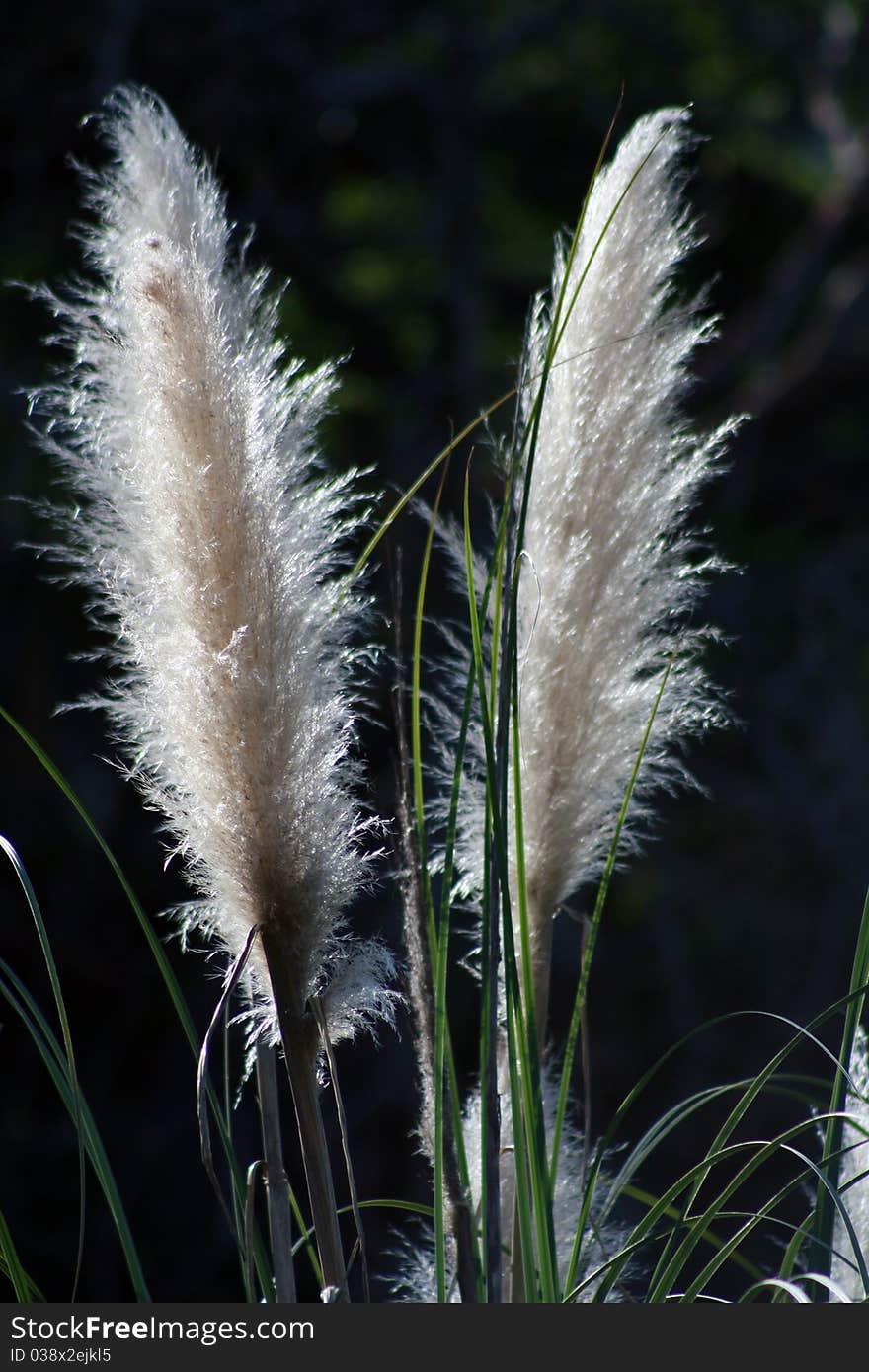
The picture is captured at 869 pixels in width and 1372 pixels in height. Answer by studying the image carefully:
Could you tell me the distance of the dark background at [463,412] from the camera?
2.53 metres

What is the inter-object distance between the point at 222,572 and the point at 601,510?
0.25 meters

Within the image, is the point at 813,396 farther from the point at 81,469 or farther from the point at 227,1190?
the point at 81,469

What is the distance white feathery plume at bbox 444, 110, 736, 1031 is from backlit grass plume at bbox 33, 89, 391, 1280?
143 millimetres

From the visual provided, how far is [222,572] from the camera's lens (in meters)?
0.66

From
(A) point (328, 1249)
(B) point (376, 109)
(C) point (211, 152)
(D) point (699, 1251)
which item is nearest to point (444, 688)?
(A) point (328, 1249)

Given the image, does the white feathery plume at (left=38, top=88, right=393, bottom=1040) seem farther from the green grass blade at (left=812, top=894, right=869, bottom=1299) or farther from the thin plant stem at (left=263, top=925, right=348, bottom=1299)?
the green grass blade at (left=812, top=894, right=869, bottom=1299)

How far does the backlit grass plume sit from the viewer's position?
0.66 m

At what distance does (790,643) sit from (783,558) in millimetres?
262

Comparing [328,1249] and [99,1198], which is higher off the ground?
[328,1249]

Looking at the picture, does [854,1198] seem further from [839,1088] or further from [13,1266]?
Answer: [13,1266]

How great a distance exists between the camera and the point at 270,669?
66cm

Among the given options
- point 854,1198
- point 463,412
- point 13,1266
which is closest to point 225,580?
point 13,1266

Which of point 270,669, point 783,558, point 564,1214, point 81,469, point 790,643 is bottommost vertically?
point 564,1214

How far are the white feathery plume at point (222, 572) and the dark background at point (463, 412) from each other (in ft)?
4.97
